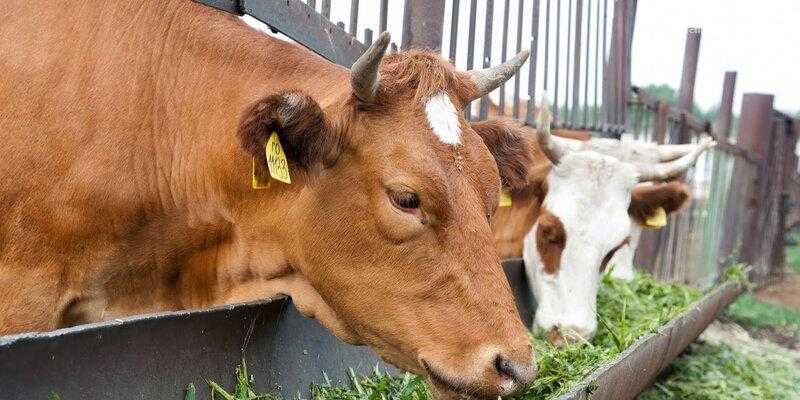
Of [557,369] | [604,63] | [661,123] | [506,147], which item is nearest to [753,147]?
[661,123]

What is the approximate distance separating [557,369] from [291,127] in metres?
1.35

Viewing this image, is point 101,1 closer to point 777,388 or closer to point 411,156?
point 411,156

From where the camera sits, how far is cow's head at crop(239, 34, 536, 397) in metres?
2.80

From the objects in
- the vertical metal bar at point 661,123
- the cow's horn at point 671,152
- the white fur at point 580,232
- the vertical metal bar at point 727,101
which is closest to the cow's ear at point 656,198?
the cow's horn at point 671,152

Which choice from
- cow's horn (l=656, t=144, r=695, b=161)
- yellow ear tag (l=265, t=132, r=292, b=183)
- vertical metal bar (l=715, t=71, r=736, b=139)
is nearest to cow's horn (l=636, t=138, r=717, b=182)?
cow's horn (l=656, t=144, r=695, b=161)

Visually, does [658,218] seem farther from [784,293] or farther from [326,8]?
[784,293]

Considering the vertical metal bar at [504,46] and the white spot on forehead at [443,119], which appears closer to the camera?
the white spot on forehead at [443,119]

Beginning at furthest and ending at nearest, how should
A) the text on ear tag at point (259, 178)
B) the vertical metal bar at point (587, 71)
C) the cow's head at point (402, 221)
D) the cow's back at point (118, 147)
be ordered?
the vertical metal bar at point (587, 71)
the cow's back at point (118, 147)
the text on ear tag at point (259, 178)
the cow's head at point (402, 221)

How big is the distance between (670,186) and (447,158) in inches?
149

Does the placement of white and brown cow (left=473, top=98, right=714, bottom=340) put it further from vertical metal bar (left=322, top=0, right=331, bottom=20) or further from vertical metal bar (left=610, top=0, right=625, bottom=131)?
vertical metal bar (left=610, top=0, right=625, bottom=131)

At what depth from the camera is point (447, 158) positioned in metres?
2.99

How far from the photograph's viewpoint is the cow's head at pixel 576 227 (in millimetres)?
5098

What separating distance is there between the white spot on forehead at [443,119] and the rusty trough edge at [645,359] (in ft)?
2.89

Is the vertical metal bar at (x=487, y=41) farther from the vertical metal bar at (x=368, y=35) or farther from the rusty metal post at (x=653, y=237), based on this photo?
the rusty metal post at (x=653, y=237)
